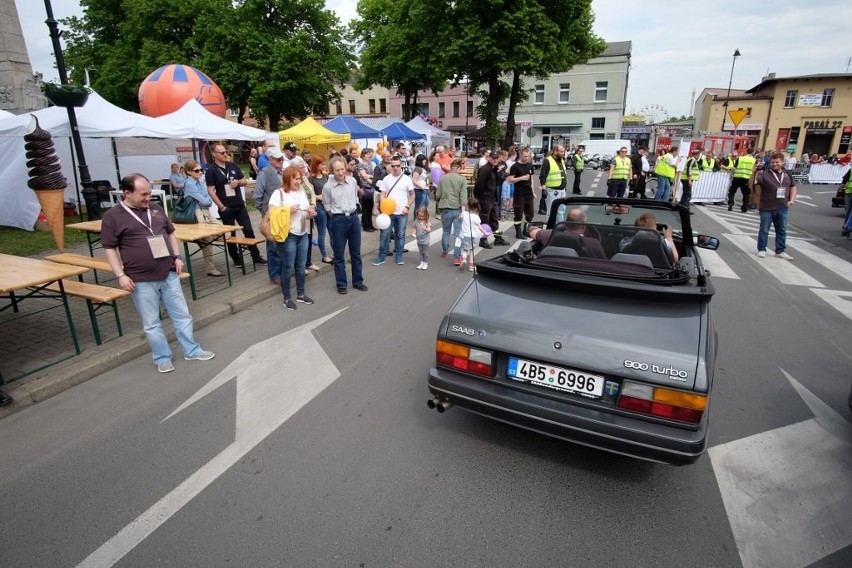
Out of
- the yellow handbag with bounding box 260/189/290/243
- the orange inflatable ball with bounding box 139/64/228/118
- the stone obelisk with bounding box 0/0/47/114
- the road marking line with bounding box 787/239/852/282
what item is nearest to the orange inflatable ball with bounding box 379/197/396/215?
the yellow handbag with bounding box 260/189/290/243

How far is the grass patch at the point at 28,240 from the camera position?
29.7 feet

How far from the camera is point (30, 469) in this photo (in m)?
3.05

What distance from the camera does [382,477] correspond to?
290 cm

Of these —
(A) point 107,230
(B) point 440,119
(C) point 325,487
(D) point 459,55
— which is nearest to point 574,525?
(C) point 325,487

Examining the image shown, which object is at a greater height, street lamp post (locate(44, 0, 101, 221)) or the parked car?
street lamp post (locate(44, 0, 101, 221))

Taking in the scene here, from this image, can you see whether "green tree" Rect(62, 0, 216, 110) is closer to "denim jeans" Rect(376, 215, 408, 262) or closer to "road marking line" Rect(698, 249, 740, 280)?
"denim jeans" Rect(376, 215, 408, 262)

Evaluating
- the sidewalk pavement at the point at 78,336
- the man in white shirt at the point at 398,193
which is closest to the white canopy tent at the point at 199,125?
the sidewalk pavement at the point at 78,336

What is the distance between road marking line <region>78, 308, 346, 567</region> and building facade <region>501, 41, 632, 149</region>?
45.4 m

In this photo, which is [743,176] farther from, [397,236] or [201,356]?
[201,356]

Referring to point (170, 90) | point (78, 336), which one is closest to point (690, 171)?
point (78, 336)

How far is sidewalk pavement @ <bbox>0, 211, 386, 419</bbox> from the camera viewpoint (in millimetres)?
4066

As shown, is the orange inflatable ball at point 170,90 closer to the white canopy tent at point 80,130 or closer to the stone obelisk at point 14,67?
the stone obelisk at point 14,67

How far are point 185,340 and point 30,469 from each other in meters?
1.69

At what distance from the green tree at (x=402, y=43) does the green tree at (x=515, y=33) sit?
113 centimetres
